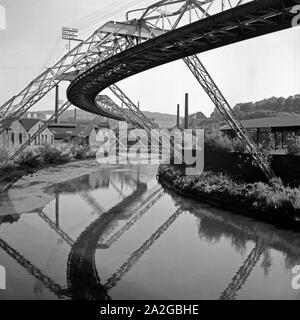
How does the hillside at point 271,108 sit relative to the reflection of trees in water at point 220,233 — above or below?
above

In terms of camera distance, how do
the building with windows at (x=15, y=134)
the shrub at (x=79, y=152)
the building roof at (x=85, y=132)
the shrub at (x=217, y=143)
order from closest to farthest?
the shrub at (x=217, y=143) < the building with windows at (x=15, y=134) < the shrub at (x=79, y=152) < the building roof at (x=85, y=132)

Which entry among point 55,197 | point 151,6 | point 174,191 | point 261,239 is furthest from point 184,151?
point 261,239

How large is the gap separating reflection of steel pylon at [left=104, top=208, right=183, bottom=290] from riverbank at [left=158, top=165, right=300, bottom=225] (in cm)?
309

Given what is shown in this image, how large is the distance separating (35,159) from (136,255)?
2948cm

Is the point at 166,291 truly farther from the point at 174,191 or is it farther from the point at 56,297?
the point at 174,191

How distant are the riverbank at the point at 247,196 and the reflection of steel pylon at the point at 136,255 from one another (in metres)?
3.09

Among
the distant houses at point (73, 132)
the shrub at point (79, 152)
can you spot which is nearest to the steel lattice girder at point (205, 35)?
the shrub at point (79, 152)

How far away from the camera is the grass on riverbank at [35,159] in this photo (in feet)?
109

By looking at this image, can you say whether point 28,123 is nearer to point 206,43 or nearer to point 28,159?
point 28,159

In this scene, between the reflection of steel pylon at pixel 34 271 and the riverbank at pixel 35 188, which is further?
the riverbank at pixel 35 188

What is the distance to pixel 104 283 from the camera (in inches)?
422

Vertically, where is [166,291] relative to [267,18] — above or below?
below

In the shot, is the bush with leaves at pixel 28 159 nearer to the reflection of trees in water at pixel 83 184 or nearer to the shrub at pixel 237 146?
the reflection of trees in water at pixel 83 184

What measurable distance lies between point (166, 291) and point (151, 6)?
14327mm
